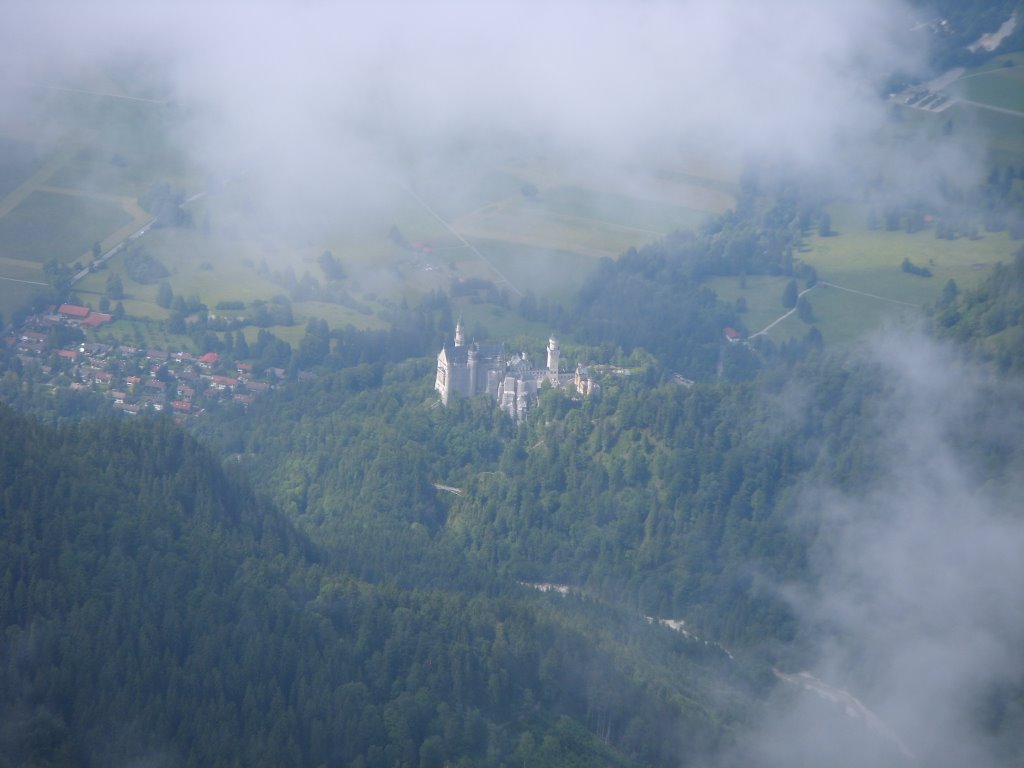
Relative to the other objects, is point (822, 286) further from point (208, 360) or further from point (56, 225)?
point (56, 225)

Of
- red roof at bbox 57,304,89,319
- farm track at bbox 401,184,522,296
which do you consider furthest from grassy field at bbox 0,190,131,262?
farm track at bbox 401,184,522,296

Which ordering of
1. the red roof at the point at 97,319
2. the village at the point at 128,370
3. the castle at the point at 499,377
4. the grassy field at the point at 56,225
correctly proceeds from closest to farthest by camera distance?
the castle at the point at 499,377, the village at the point at 128,370, the red roof at the point at 97,319, the grassy field at the point at 56,225

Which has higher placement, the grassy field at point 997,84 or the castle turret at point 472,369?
the grassy field at point 997,84

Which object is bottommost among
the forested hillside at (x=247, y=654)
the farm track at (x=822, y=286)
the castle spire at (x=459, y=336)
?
the forested hillside at (x=247, y=654)

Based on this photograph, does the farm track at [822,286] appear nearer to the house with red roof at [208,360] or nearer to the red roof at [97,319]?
the house with red roof at [208,360]

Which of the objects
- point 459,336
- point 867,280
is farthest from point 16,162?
point 867,280

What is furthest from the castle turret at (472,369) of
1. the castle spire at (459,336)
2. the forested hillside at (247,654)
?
the forested hillside at (247,654)

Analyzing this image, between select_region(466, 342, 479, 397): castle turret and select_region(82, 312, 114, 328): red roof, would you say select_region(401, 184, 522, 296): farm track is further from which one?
select_region(82, 312, 114, 328): red roof
